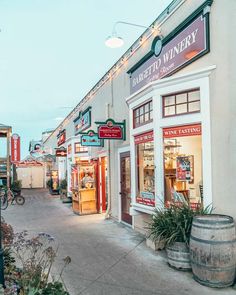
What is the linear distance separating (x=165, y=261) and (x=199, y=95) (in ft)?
10.2

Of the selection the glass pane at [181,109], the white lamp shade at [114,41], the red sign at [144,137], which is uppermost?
the white lamp shade at [114,41]

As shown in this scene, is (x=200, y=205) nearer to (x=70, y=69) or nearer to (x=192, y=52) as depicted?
(x=192, y=52)

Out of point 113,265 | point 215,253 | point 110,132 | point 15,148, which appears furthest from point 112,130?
point 15,148

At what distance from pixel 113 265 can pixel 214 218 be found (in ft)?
6.80

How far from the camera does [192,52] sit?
5898 mm

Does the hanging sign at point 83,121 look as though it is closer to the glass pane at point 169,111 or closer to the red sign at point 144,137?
the red sign at point 144,137

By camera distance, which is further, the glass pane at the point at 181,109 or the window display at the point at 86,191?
the window display at the point at 86,191

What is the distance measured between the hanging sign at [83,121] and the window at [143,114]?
19.4ft

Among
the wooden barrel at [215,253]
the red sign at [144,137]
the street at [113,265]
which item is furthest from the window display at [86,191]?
the wooden barrel at [215,253]

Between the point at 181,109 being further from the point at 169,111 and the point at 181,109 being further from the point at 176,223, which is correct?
the point at 176,223

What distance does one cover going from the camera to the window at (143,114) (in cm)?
721

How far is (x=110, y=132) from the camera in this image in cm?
940

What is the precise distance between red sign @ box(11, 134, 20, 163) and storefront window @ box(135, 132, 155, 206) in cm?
1481

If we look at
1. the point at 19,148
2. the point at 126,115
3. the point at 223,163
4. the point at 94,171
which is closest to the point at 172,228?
the point at 223,163
